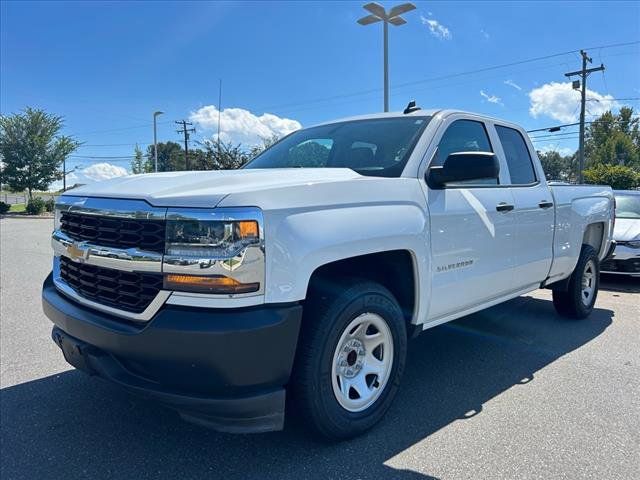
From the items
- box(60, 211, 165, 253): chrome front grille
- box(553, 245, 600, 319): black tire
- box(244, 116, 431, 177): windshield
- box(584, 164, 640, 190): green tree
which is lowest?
box(553, 245, 600, 319): black tire

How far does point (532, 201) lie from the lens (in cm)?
429

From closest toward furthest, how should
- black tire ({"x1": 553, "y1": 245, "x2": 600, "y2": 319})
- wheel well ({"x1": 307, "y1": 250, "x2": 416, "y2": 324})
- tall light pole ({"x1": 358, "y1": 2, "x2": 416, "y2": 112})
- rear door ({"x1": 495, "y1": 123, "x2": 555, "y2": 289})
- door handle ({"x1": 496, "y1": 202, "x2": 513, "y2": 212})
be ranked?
wheel well ({"x1": 307, "y1": 250, "x2": 416, "y2": 324})
door handle ({"x1": 496, "y1": 202, "x2": 513, "y2": 212})
rear door ({"x1": 495, "y1": 123, "x2": 555, "y2": 289})
black tire ({"x1": 553, "y1": 245, "x2": 600, "y2": 319})
tall light pole ({"x1": 358, "y1": 2, "x2": 416, "y2": 112})

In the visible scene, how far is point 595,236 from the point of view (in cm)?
589

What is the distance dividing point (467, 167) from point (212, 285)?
68.2 inches

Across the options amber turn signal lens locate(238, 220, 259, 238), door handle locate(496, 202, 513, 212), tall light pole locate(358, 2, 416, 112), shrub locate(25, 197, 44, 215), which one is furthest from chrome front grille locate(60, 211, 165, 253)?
shrub locate(25, 197, 44, 215)

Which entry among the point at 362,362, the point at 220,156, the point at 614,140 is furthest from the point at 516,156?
the point at 614,140

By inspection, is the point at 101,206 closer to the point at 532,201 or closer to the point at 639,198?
the point at 532,201

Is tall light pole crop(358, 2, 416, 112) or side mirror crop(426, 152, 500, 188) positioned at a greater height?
tall light pole crop(358, 2, 416, 112)

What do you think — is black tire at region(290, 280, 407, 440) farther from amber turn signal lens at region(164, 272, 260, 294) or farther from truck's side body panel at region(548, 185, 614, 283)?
truck's side body panel at region(548, 185, 614, 283)

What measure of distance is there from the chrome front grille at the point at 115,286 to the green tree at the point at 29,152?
36.3 m

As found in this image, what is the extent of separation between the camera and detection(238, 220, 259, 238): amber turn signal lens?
7.29 ft

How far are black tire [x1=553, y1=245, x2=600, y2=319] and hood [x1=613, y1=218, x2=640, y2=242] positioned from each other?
2.43m

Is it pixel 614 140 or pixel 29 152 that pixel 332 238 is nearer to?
pixel 29 152

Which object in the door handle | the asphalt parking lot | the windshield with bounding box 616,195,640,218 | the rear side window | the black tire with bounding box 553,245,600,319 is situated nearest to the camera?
the asphalt parking lot
